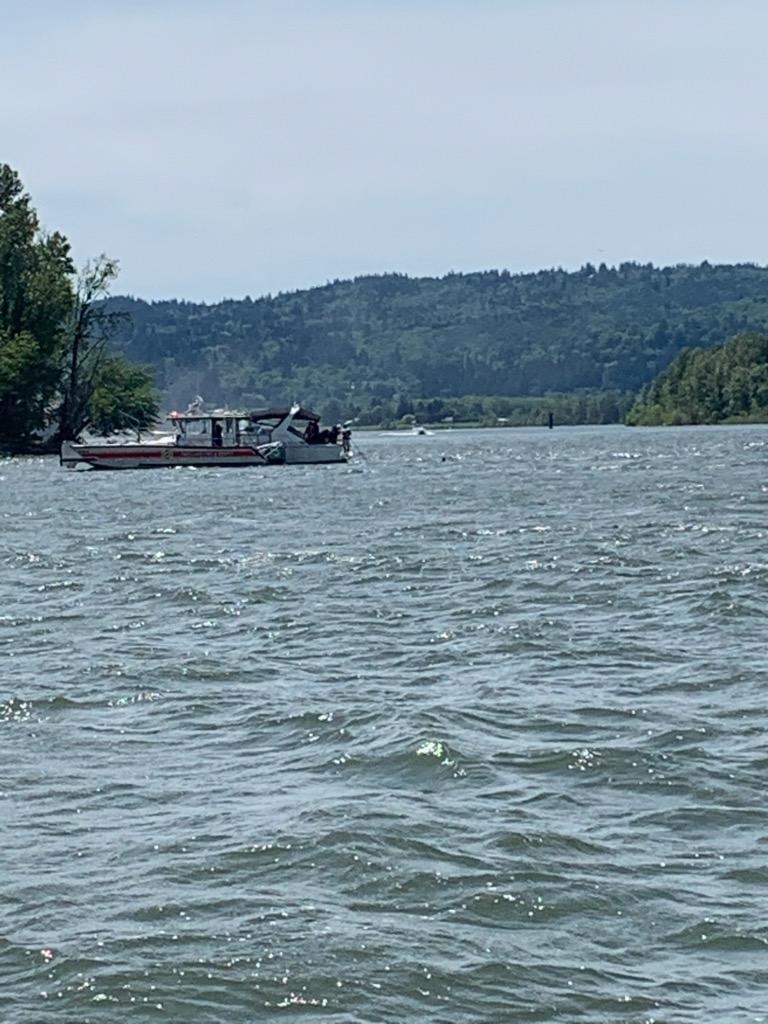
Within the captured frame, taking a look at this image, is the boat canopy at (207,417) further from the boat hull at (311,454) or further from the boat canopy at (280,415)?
the boat hull at (311,454)

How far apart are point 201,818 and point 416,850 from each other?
177cm

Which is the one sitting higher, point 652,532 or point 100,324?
point 100,324

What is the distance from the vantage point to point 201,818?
13.7 meters

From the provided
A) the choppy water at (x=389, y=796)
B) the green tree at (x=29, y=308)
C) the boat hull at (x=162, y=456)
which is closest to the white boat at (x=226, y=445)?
the boat hull at (x=162, y=456)

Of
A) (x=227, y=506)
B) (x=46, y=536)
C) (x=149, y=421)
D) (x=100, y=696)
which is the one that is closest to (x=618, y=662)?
(x=100, y=696)

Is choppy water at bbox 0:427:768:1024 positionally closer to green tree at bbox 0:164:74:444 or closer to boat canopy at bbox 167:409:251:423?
boat canopy at bbox 167:409:251:423

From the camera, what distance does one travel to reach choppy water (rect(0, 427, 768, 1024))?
10531 mm

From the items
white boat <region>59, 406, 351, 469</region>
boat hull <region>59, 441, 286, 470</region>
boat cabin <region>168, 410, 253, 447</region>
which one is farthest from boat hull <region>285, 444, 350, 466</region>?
boat cabin <region>168, 410, 253, 447</region>

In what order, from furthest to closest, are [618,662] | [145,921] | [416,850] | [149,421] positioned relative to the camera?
[149,421], [618,662], [416,850], [145,921]

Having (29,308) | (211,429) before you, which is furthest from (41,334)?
(211,429)

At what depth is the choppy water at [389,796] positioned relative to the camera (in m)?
10.5

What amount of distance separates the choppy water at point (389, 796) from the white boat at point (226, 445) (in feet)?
181

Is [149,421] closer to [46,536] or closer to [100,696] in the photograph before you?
[46,536]

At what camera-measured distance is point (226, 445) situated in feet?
299
